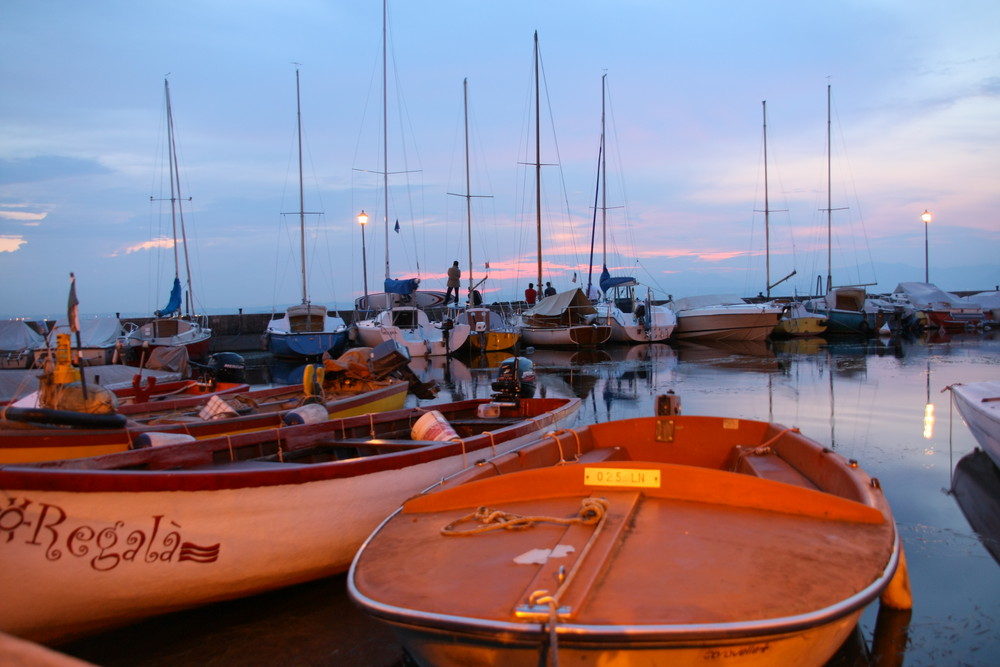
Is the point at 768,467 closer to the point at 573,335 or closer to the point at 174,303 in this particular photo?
the point at 573,335

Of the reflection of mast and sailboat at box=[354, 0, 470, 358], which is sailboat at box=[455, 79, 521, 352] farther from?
the reflection of mast

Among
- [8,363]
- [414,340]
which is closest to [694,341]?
[414,340]

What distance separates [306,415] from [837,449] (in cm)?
642

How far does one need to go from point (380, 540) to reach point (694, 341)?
3001cm

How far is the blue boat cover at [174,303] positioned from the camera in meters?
29.3

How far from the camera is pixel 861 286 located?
35094mm

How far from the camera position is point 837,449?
8797mm

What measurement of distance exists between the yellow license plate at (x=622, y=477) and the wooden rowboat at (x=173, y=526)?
180 centimetres

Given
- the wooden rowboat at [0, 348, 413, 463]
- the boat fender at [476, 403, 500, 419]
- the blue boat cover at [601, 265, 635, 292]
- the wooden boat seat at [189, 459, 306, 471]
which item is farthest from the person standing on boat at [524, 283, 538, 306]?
the wooden boat seat at [189, 459, 306, 471]

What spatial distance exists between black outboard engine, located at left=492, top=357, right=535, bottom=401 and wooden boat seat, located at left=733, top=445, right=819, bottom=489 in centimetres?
311

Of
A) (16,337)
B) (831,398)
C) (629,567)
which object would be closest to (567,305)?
(831,398)

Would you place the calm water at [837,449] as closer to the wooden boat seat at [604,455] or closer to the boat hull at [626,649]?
the boat hull at [626,649]

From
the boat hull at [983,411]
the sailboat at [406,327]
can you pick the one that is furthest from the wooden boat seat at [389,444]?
the sailboat at [406,327]

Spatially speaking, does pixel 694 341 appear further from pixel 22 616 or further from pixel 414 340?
pixel 22 616
